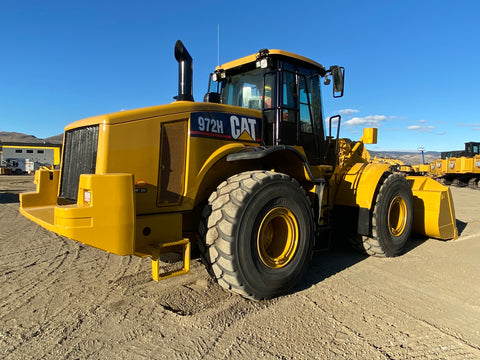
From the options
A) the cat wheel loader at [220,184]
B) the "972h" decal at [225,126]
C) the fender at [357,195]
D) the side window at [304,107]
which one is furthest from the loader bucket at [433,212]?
the "972h" decal at [225,126]

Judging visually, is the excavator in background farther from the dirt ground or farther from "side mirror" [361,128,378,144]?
the dirt ground

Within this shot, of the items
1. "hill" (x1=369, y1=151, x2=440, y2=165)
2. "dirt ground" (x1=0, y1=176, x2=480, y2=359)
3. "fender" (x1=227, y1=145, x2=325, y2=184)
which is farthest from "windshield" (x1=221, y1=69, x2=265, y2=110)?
"hill" (x1=369, y1=151, x2=440, y2=165)

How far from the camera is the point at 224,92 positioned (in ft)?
17.3

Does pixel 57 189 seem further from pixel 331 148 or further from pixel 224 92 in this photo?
pixel 331 148

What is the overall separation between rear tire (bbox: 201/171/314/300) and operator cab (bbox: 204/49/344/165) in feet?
3.42

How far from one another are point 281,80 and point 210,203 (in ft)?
6.79

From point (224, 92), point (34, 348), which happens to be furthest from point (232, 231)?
point (224, 92)

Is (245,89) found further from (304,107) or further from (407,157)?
(407,157)

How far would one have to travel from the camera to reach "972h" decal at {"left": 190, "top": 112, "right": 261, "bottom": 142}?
370 cm

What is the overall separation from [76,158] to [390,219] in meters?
4.90

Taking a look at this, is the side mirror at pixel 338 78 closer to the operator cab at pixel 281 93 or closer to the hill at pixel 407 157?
the operator cab at pixel 281 93

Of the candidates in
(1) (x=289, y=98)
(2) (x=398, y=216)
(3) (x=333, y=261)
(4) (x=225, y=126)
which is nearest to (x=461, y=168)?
(2) (x=398, y=216)

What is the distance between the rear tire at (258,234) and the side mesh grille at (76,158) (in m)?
1.26

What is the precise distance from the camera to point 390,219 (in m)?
5.88
